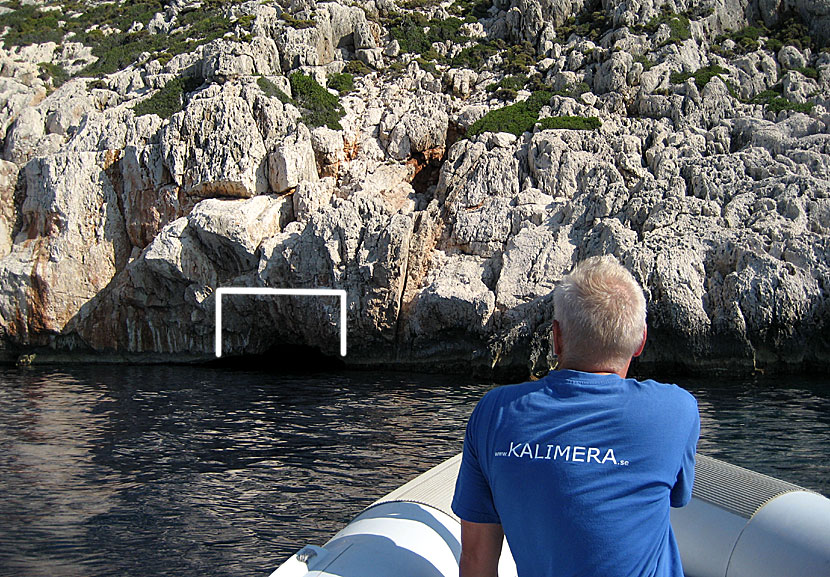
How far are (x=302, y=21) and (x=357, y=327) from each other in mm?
18223

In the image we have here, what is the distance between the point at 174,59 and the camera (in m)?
30.2

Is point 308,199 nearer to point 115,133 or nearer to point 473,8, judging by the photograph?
point 115,133

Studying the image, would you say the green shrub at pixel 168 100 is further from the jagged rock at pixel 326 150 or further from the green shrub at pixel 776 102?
the green shrub at pixel 776 102

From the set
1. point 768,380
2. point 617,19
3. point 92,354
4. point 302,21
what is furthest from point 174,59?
point 768,380

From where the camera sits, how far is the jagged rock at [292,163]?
79.8ft

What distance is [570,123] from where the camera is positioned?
83.7 ft

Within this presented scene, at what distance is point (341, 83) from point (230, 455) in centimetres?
2320

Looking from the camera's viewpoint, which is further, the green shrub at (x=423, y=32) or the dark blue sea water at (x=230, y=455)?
the green shrub at (x=423, y=32)

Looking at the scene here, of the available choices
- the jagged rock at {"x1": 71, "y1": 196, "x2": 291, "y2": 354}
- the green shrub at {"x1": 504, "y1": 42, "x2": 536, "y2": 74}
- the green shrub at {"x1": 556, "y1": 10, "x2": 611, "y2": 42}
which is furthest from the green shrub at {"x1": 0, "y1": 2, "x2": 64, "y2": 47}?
the green shrub at {"x1": 556, "y1": 10, "x2": 611, "y2": 42}

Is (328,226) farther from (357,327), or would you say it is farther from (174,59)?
(174,59)

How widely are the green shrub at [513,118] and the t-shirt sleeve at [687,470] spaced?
962 inches

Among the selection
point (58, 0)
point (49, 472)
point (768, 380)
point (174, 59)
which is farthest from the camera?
point (58, 0)

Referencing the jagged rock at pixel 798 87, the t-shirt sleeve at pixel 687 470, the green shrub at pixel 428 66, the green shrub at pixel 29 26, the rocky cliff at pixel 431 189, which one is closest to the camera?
the t-shirt sleeve at pixel 687 470
